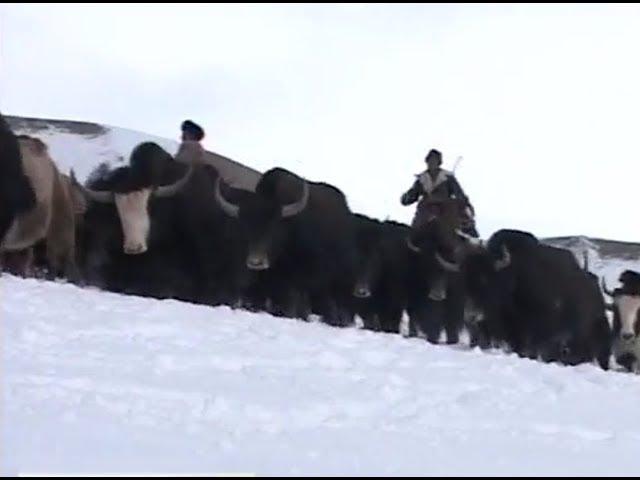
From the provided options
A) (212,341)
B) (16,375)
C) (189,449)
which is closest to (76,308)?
(212,341)

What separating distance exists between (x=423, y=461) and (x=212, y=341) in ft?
9.79

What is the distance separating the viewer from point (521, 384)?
873cm

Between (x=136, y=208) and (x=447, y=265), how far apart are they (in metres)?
4.36

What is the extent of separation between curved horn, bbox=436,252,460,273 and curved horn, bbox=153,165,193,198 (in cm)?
360

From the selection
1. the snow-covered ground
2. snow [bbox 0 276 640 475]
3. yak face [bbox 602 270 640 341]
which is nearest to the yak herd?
yak face [bbox 602 270 640 341]

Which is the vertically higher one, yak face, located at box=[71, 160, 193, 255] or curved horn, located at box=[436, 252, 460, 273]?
curved horn, located at box=[436, 252, 460, 273]

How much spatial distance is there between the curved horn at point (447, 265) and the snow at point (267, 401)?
6360 mm

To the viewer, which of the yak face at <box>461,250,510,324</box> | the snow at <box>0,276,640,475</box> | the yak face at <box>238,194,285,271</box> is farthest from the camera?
the yak face at <box>461,250,510,324</box>

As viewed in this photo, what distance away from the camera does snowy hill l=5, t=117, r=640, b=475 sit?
564cm

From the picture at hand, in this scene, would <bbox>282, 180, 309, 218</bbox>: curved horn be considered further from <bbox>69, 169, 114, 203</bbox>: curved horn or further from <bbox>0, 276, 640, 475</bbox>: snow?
<bbox>0, 276, 640, 475</bbox>: snow

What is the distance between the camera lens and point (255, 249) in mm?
14008

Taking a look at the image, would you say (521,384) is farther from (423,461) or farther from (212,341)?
(423,461)

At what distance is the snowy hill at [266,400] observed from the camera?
5.64 metres

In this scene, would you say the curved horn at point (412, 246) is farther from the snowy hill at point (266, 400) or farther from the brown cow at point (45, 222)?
the snowy hill at point (266, 400)
